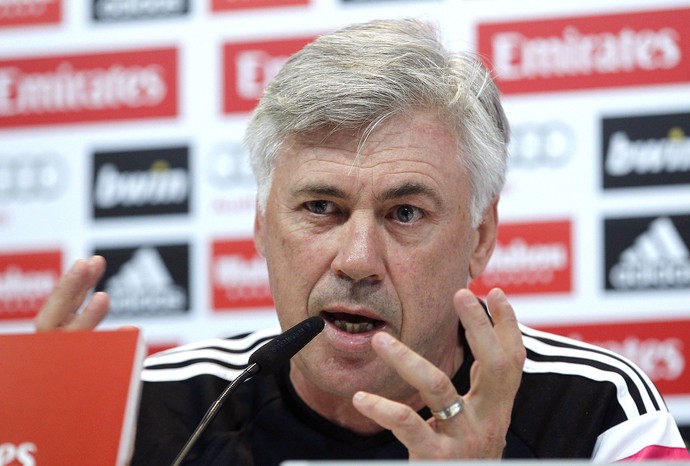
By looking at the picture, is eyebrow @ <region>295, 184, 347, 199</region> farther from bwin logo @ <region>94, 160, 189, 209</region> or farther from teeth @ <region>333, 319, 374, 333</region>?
bwin logo @ <region>94, 160, 189, 209</region>

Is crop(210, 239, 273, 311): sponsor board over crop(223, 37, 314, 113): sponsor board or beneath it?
beneath

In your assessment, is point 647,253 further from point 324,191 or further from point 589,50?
point 324,191

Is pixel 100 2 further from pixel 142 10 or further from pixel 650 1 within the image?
pixel 650 1

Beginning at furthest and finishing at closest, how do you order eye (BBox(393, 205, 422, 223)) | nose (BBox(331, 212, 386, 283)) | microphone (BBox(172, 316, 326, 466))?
eye (BBox(393, 205, 422, 223)) → nose (BBox(331, 212, 386, 283)) → microphone (BBox(172, 316, 326, 466))

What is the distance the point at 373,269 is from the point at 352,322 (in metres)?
0.12

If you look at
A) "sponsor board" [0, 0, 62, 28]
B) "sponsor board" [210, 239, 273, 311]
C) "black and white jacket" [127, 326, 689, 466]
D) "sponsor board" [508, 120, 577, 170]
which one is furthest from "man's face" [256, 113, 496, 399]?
"sponsor board" [0, 0, 62, 28]

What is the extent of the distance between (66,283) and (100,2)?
79.7 inches

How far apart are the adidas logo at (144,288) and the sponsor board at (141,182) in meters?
0.16

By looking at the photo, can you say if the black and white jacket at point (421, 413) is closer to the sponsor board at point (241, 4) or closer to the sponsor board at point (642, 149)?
the sponsor board at point (642, 149)

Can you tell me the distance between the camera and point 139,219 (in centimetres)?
330

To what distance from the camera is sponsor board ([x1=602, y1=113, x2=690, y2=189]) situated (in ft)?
9.82

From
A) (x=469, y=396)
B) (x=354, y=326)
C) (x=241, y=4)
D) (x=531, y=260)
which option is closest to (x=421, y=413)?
(x=354, y=326)

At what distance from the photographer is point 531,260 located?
305 cm

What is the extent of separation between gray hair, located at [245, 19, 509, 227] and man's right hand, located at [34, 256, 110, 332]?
0.45m
